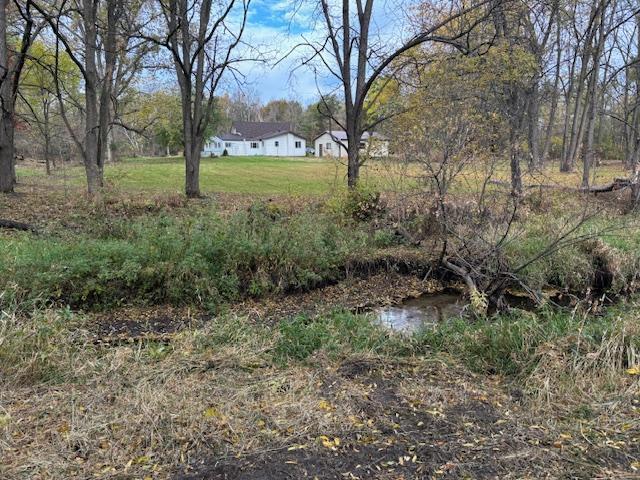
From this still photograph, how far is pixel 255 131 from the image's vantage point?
195 ft

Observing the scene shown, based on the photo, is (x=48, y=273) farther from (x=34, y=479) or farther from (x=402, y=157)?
(x=402, y=157)

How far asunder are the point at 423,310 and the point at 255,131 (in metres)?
55.0

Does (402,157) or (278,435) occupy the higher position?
(402,157)

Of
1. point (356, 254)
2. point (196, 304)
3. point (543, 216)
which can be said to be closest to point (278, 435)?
point (196, 304)

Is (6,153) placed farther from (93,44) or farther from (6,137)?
(93,44)

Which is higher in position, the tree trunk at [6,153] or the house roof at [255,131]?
the house roof at [255,131]

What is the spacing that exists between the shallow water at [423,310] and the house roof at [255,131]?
4996cm

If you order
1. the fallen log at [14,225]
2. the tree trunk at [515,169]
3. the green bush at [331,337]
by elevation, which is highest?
the tree trunk at [515,169]

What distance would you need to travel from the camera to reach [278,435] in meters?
3.01

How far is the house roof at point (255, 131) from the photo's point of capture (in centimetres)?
5675

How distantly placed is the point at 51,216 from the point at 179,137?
2949 cm

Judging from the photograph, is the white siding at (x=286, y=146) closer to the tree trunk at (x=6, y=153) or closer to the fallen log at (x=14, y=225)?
the tree trunk at (x=6, y=153)

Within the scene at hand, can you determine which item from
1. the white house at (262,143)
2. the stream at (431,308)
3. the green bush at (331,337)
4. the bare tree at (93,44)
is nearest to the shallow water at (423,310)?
the stream at (431,308)

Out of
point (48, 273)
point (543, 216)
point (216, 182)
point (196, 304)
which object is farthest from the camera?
point (216, 182)
